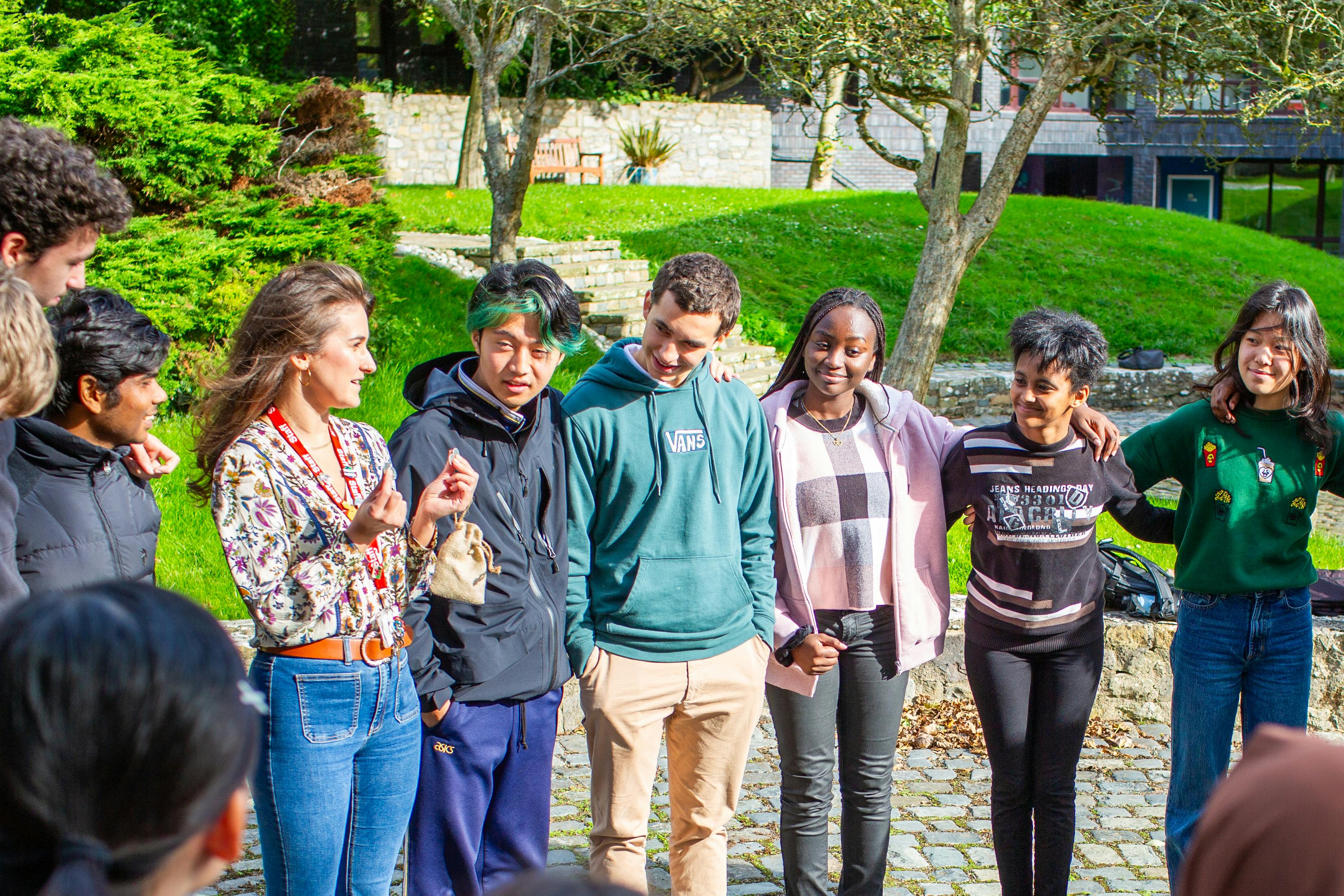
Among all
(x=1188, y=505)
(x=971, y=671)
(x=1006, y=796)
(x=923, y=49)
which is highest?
(x=923, y=49)

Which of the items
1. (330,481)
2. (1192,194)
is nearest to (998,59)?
(330,481)

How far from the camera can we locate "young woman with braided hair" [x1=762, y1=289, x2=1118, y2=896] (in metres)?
3.65

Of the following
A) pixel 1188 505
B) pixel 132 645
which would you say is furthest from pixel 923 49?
pixel 132 645

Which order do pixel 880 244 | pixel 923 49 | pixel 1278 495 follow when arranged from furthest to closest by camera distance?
pixel 880 244 → pixel 923 49 → pixel 1278 495

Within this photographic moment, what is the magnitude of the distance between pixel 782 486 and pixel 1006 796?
3.96 ft

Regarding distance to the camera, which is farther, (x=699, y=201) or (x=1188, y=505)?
(x=699, y=201)

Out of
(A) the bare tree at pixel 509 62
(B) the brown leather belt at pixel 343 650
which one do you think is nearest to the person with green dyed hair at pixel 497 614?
(B) the brown leather belt at pixel 343 650

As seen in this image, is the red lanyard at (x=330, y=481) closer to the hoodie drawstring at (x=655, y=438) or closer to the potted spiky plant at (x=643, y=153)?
the hoodie drawstring at (x=655, y=438)

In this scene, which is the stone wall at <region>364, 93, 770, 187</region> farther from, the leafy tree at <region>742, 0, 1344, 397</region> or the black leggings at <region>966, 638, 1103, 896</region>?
the black leggings at <region>966, 638, 1103, 896</region>

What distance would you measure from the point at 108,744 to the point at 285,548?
4.68ft

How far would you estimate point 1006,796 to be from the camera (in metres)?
3.67

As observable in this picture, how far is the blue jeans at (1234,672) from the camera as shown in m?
3.71

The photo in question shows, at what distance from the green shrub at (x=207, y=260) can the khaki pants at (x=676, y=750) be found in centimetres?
565

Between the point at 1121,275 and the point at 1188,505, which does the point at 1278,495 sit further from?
the point at 1121,275
